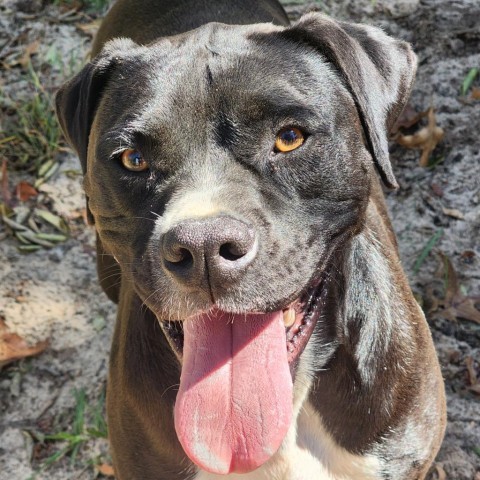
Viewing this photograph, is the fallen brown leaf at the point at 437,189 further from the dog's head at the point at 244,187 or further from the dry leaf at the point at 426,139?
the dog's head at the point at 244,187

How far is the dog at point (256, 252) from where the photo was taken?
253 cm

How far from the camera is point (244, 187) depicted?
2.56 metres

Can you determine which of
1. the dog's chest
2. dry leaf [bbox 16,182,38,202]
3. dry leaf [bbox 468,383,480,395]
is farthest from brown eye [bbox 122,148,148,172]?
dry leaf [bbox 16,182,38,202]

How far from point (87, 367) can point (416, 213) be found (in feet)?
6.82

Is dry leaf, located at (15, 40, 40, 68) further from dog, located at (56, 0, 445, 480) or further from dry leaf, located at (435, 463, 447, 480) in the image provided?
dry leaf, located at (435, 463, 447, 480)

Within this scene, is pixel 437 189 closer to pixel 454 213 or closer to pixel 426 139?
pixel 454 213

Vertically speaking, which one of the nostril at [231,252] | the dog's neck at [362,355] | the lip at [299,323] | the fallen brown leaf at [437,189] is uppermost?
the nostril at [231,252]

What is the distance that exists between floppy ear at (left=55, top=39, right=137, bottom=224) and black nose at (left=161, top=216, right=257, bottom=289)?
0.84 m

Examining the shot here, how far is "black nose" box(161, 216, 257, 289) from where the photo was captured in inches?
91.9

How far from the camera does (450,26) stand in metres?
5.48

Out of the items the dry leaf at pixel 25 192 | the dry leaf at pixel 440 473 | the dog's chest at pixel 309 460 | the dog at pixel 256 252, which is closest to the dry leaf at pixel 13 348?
the dry leaf at pixel 25 192

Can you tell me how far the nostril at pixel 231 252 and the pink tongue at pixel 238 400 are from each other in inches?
14.2

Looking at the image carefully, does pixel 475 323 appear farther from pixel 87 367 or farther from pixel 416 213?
pixel 87 367

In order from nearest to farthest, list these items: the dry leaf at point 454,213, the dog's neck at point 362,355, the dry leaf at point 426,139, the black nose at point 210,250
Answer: the black nose at point 210,250 → the dog's neck at point 362,355 → the dry leaf at point 454,213 → the dry leaf at point 426,139
